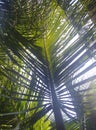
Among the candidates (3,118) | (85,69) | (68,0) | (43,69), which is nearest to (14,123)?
(3,118)

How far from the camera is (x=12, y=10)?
94.3 inches

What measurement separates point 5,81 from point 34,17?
69 cm

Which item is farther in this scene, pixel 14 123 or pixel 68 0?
pixel 14 123

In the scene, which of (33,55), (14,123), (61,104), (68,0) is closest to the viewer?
(61,104)

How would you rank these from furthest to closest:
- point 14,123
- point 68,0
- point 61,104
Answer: point 14,123 < point 68,0 < point 61,104

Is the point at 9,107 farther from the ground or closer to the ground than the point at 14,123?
farther from the ground

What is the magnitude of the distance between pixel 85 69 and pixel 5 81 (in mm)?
856

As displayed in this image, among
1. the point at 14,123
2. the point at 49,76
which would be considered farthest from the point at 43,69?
the point at 14,123

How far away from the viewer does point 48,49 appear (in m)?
2.45

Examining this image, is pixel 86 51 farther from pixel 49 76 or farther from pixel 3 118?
pixel 3 118

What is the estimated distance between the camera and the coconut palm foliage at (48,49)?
7.36ft

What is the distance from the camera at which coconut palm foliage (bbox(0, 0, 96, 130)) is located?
2.24 meters

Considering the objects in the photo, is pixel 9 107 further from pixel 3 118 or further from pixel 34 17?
pixel 34 17

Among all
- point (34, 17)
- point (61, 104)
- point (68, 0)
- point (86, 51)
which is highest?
point (68, 0)
